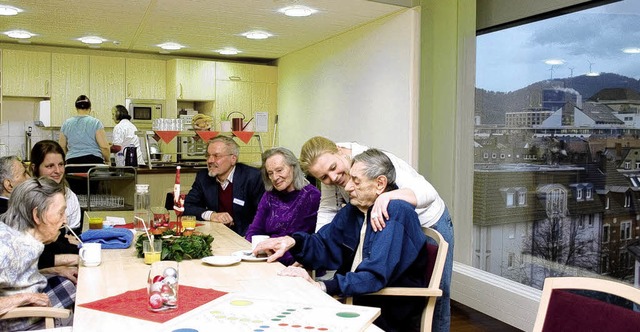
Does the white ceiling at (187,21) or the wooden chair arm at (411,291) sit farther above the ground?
the white ceiling at (187,21)

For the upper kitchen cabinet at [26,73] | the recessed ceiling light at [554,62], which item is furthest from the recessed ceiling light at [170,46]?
the recessed ceiling light at [554,62]

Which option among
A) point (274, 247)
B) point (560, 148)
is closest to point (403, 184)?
point (274, 247)

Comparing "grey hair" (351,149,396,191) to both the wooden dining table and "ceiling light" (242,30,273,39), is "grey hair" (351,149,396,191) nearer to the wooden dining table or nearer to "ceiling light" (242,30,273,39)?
the wooden dining table

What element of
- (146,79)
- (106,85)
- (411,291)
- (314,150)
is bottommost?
(411,291)

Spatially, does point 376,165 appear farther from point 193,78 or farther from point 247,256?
point 193,78

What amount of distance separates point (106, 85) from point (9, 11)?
2518 mm

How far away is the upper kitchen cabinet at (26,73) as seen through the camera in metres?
7.44

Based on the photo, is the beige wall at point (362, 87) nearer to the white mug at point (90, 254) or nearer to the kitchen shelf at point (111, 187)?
the kitchen shelf at point (111, 187)

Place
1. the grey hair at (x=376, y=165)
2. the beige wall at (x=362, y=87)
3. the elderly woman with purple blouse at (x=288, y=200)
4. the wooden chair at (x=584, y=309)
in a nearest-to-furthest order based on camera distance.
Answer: the wooden chair at (x=584, y=309) < the grey hair at (x=376, y=165) < the elderly woman with purple blouse at (x=288, y=200) < the beige wall at (x=362, y=87)

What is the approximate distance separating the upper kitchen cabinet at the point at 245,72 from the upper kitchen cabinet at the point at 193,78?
113mm

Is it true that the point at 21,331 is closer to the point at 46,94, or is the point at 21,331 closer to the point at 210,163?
the point at 210,163

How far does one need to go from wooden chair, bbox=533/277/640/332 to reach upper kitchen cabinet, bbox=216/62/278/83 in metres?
6.83

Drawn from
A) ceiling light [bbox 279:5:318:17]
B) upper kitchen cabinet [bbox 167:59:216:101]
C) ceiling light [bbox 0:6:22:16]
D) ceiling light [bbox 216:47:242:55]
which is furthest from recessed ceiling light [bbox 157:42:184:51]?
ceiling light [bbox 279:5:318:17]

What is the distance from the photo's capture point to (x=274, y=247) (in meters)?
2.88
